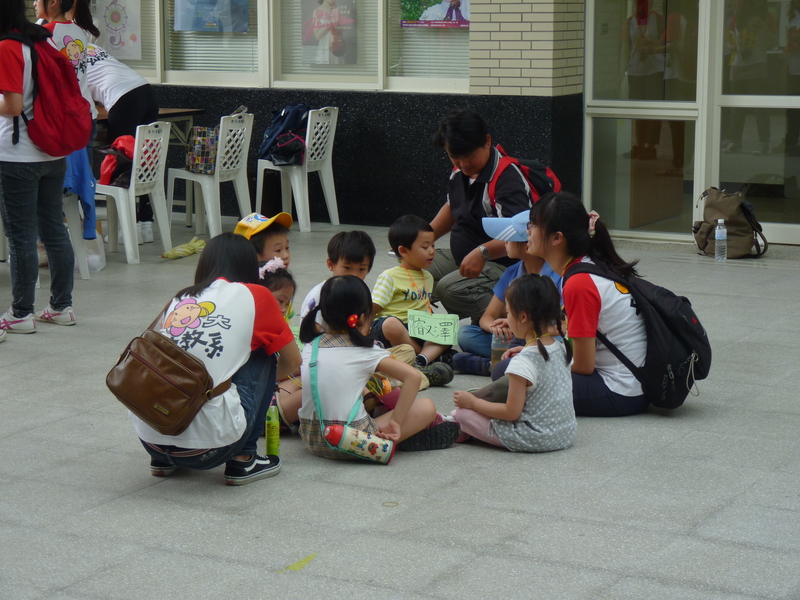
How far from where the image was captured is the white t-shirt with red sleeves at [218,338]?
365 cm

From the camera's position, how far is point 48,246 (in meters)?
6.30

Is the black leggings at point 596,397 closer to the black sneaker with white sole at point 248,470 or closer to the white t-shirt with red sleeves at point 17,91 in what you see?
the black sneaker with white sole at point 248,470

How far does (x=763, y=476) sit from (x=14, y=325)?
168 inches

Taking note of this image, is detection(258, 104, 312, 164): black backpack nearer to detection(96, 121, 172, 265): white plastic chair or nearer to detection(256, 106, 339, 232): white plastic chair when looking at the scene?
detection(256, 106, 339, 232): white plastic chair

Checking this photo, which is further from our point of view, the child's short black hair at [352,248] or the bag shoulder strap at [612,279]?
the child's short black hair at [352,248]

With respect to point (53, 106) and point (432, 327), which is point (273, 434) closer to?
point (432, 327)

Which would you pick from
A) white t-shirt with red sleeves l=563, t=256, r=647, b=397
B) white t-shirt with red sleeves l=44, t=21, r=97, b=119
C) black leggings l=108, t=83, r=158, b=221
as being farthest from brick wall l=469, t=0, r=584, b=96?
white t-shirt with red sleeves l=563, t=256, r=647, b=397

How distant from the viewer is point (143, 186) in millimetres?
8305

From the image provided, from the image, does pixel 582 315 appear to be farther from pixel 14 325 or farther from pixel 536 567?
pixel 14 325

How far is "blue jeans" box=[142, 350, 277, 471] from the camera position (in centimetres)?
378

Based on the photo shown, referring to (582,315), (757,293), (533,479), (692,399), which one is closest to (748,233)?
(757,293)

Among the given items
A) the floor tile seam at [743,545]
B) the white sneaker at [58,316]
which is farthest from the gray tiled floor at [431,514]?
the white sneaker at [58,316]

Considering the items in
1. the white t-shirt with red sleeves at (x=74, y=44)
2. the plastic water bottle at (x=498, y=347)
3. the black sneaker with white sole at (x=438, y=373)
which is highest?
the white t-shirt with red sleeves at (x=74, y=44)

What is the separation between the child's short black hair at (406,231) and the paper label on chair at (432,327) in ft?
1.11
